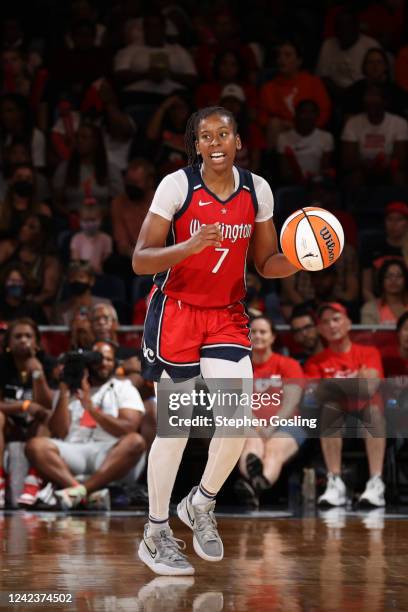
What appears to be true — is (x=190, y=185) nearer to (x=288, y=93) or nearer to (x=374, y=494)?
(x=374, y=494)

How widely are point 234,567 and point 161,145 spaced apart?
21.9 feet

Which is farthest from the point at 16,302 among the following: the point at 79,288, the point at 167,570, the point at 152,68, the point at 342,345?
the point at 167,570

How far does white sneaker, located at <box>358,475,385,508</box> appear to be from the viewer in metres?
7.84

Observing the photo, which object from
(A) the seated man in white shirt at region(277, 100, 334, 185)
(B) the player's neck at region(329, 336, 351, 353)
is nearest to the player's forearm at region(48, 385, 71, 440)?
(B) the player's neck at region(329, 336, 351, 353)

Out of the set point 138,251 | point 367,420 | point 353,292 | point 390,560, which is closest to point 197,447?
point 367,420

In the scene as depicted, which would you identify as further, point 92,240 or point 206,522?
point 92,240

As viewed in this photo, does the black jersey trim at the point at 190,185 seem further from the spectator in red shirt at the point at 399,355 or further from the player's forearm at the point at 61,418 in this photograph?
the spectator in red shirt at the point at 399,355

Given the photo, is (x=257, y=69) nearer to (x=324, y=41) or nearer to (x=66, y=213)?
(x=324, y=41)

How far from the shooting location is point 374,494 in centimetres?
787

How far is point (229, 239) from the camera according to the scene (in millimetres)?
4945

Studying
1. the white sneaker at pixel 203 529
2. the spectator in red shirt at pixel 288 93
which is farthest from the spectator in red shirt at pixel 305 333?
the white sneaker at pixel 203 529

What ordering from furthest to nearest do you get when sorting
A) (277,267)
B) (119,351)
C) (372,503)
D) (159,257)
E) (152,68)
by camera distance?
(152,68) → (119,351) → (372,503) → (277,267) → (159,257)

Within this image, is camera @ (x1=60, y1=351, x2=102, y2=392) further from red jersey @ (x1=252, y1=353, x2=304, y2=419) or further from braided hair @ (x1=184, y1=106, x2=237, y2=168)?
braided hair @ (x1=184, y1=106, x2=237, y2=168)

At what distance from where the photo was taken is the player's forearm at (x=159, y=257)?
4.66 m
